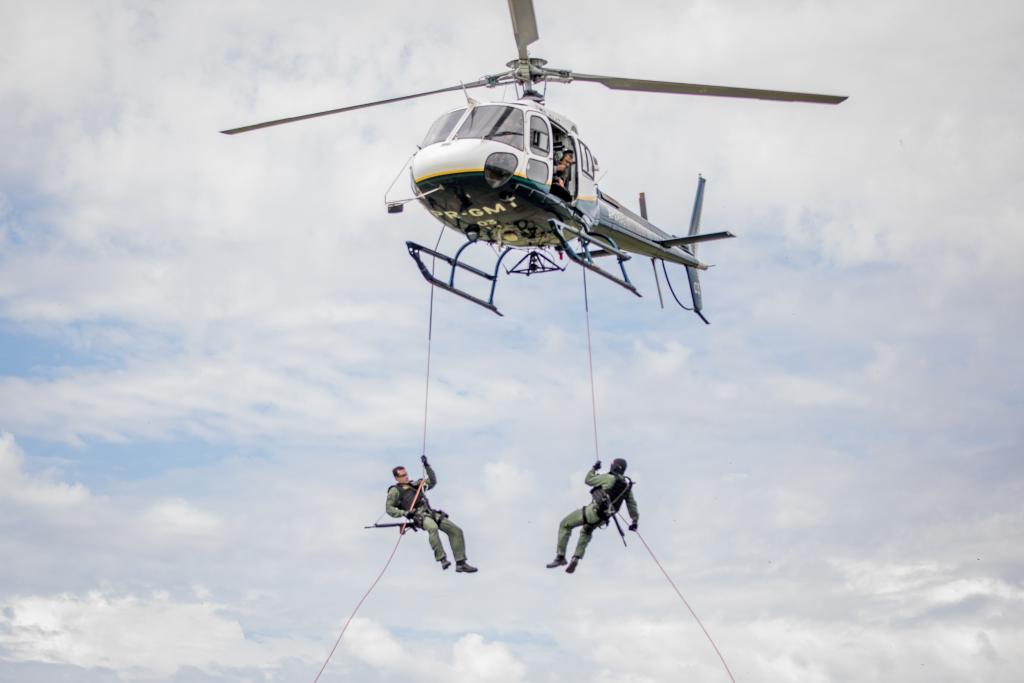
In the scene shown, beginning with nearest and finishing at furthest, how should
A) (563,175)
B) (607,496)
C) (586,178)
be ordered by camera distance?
(607,496)
(563,175)
(586,178)

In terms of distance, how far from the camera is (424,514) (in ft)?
80.0

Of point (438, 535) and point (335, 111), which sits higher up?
point (335, 111)

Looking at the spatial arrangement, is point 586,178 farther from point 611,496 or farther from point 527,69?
point 611,496

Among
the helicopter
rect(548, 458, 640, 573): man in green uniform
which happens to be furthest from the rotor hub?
rect(548, 458, 640, 573): man in green uniform

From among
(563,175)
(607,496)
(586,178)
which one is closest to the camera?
(607,496)

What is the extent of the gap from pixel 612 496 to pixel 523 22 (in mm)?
8342

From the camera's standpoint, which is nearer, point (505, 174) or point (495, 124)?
point (505, 174)

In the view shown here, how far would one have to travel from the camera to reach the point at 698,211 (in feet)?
118

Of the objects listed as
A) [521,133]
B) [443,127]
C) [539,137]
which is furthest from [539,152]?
[443,127]

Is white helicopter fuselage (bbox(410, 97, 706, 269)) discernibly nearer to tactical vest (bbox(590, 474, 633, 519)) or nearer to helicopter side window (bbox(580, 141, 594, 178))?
helicopter side window (bbox(580, 141, 594, 178))

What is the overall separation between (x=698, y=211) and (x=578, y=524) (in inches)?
533

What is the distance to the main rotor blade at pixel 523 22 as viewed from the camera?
79.6ft

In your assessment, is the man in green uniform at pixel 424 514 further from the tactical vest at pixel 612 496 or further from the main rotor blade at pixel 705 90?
the main rotor blade at pixel 705 90

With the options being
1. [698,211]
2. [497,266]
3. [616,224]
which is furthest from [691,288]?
[497,266]
